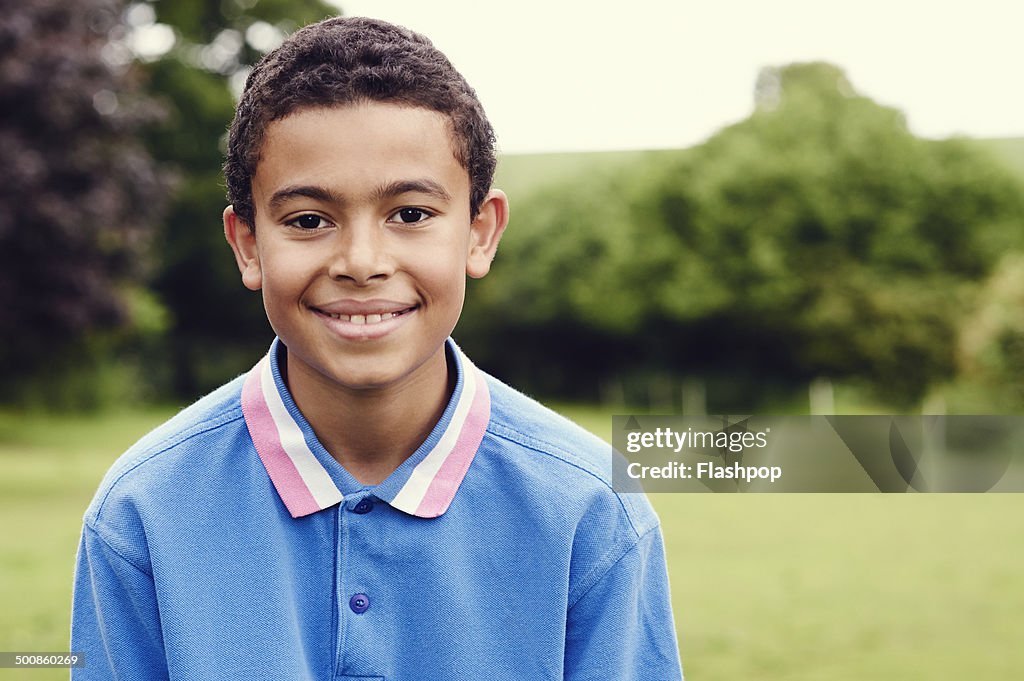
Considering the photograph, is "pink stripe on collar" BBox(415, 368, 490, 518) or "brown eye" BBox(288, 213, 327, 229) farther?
"pink stripe on collar" BBox(415, 368, 490, 518)

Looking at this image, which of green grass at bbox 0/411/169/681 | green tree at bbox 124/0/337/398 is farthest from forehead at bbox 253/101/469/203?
green tree at bbox 124/0/337/398

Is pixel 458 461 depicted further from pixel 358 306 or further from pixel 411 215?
pixel 411 215

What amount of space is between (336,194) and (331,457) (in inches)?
20.5

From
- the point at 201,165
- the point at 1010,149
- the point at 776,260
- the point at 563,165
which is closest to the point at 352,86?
the point at 201,165

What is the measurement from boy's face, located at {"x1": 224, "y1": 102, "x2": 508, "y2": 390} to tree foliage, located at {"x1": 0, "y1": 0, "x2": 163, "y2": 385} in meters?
10.6

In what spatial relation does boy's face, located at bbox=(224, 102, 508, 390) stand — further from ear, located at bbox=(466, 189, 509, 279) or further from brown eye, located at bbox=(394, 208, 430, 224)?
ear, located at bbox=(466, 189, 509, 279)

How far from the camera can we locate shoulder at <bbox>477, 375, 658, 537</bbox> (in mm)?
2248

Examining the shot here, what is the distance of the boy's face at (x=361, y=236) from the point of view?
6.75 ft

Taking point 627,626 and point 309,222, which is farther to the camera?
point 627,626

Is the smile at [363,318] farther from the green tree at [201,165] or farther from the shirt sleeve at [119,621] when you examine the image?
the green tree at [201,165]

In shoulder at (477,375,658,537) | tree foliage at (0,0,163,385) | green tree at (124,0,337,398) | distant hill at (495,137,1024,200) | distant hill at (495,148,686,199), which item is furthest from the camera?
distant hill at (495,148,686,199)

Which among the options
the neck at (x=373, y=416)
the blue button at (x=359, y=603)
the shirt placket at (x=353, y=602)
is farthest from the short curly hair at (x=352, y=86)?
the blue button at (x=359, y=603)

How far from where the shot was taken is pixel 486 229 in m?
2.37

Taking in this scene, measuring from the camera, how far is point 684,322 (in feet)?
112
